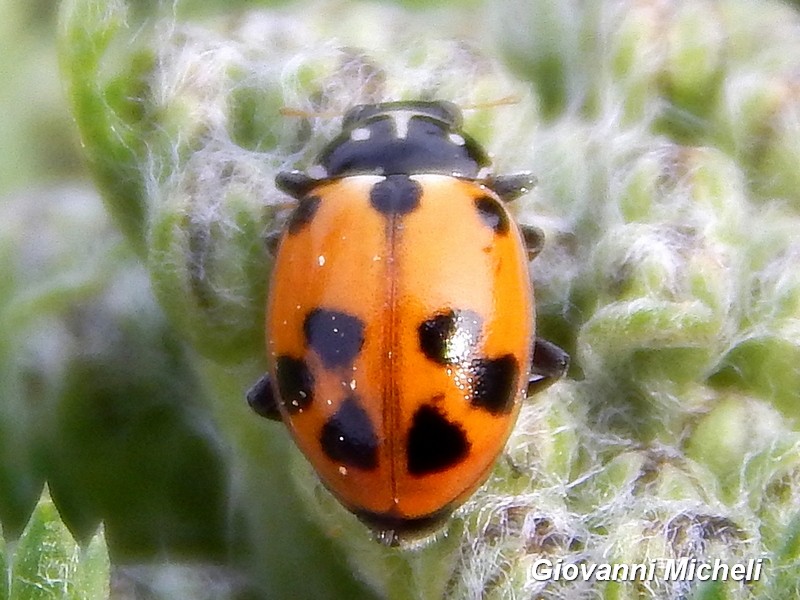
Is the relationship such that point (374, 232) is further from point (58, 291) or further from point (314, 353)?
point (58, 291)

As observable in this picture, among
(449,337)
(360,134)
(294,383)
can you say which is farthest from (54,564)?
(360,134)

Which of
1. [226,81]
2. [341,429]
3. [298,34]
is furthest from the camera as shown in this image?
[298,34]

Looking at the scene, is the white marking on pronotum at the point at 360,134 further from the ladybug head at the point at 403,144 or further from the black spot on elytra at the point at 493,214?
the black spot on elytra at the point at 493,214

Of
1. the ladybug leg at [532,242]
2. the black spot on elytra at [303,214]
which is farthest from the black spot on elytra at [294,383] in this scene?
the ladybug leg at [532,242]

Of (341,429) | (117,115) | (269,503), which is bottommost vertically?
(269,503)

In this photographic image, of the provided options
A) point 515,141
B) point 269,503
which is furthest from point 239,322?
point 515,141

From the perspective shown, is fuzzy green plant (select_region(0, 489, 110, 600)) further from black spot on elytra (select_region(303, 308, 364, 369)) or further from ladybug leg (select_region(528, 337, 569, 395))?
ladybug leg (select_region(528, 337, 569, 395))
